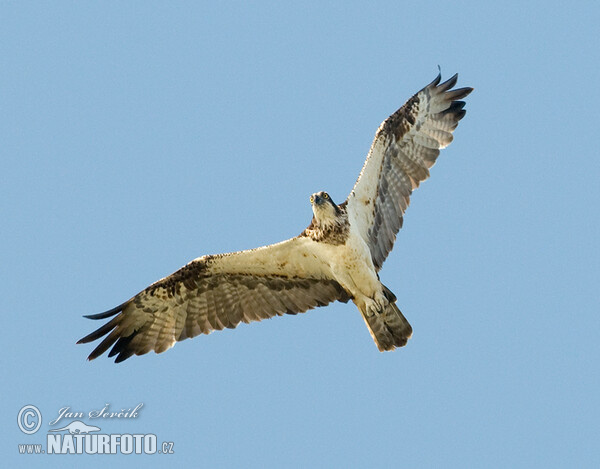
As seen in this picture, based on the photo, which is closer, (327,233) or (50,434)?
(327,233)

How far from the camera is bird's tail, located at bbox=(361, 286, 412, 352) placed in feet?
37.2

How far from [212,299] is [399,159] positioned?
127 inches

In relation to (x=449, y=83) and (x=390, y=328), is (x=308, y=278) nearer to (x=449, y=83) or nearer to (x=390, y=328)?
(x=390, y=328)

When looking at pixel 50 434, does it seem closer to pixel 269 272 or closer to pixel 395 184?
pixel 269 272

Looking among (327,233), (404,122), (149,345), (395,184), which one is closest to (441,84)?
(404,122)

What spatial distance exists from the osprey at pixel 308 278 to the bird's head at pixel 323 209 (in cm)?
43

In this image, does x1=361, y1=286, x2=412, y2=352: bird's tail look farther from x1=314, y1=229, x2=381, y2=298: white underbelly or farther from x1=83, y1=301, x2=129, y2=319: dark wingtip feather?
x1=83, y1=301, x2=129, y2=319: dark wingtip feather

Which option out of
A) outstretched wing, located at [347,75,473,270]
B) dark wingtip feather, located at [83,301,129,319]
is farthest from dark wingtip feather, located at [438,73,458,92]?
dark wingtip feather, located at [83,301,129,319]

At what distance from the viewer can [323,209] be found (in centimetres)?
1085

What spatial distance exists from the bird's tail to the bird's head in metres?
1.21

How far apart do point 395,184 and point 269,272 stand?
2.12m

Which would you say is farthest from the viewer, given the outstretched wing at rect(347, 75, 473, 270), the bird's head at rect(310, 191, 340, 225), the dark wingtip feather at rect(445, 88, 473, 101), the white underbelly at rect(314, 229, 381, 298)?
the dark wingtip feather at rect(445, 88, 473, 101)

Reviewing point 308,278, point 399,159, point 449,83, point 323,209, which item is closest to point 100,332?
point 308,278

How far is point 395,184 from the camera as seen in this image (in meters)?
11.9
